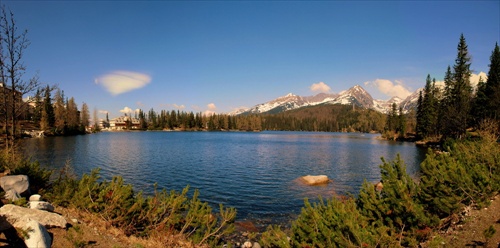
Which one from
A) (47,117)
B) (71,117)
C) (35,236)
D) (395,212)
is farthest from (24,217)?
(71,117)

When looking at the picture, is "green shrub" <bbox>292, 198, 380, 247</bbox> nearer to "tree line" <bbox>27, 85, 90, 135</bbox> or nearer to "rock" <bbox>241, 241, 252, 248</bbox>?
"rock" <bbox>241, 241, 252, 248</bbox>

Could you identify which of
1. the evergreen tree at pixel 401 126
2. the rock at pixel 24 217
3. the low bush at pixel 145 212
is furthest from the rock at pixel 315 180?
the evergreen tree at pixel 401 126

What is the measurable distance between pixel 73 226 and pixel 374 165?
46.6m

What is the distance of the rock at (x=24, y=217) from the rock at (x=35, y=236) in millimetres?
317

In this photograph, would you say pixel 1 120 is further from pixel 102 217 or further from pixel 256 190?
pixel 256 190

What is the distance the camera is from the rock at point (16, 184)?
12.2 m

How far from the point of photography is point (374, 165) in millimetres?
47062

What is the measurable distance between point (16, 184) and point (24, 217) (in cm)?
482

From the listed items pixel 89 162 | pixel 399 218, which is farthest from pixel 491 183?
pixel 89 162

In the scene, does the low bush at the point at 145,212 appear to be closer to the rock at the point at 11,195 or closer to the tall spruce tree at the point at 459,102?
the rock at the point at 11,195

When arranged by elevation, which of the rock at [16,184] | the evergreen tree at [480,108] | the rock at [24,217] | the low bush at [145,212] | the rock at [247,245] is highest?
the evergreen tree at [480,108]

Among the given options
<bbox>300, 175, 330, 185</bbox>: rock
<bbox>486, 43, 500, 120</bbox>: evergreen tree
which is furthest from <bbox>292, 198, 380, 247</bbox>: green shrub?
<bbox>486, 43, 500, 120</bbox>: evergreen tree

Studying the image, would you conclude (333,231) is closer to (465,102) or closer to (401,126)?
(465,102)

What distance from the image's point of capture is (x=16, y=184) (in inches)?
500
